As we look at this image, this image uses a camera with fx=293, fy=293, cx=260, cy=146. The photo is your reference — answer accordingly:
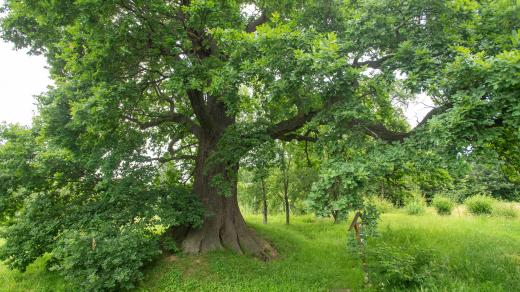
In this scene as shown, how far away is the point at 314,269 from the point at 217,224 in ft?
9.89

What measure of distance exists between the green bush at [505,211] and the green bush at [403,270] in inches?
460

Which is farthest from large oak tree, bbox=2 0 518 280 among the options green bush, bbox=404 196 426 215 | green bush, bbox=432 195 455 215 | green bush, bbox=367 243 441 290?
green bush, bbox=432 195 455 215

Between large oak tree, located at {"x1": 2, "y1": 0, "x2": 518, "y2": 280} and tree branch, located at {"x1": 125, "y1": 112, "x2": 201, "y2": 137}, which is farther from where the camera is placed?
tree branch, located at {"x1": 125, "y1": 112, "x2": 201, "y2": 137}

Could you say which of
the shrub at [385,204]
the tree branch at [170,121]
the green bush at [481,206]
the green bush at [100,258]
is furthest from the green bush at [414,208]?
the green bush at [100,258]

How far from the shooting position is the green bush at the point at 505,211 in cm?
1476

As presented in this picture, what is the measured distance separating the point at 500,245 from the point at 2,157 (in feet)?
44.2

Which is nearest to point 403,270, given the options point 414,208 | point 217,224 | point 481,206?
point 217,224

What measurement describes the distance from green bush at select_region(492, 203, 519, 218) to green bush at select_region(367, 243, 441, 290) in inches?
460

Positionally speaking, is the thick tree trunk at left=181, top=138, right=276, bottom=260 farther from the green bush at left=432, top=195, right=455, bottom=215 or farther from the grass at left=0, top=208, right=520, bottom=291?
the green bush at left=432, top=195, right=455, bottom=215

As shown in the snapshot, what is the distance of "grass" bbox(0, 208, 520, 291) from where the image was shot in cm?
634

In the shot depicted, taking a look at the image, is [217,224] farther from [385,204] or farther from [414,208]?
[385,204]

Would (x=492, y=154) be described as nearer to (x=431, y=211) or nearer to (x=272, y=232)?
(x=272, y=232)

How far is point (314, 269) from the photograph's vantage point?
754cm

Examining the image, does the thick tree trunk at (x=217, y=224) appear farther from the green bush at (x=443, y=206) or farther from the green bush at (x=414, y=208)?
the green bush at (x=443, y=206)
